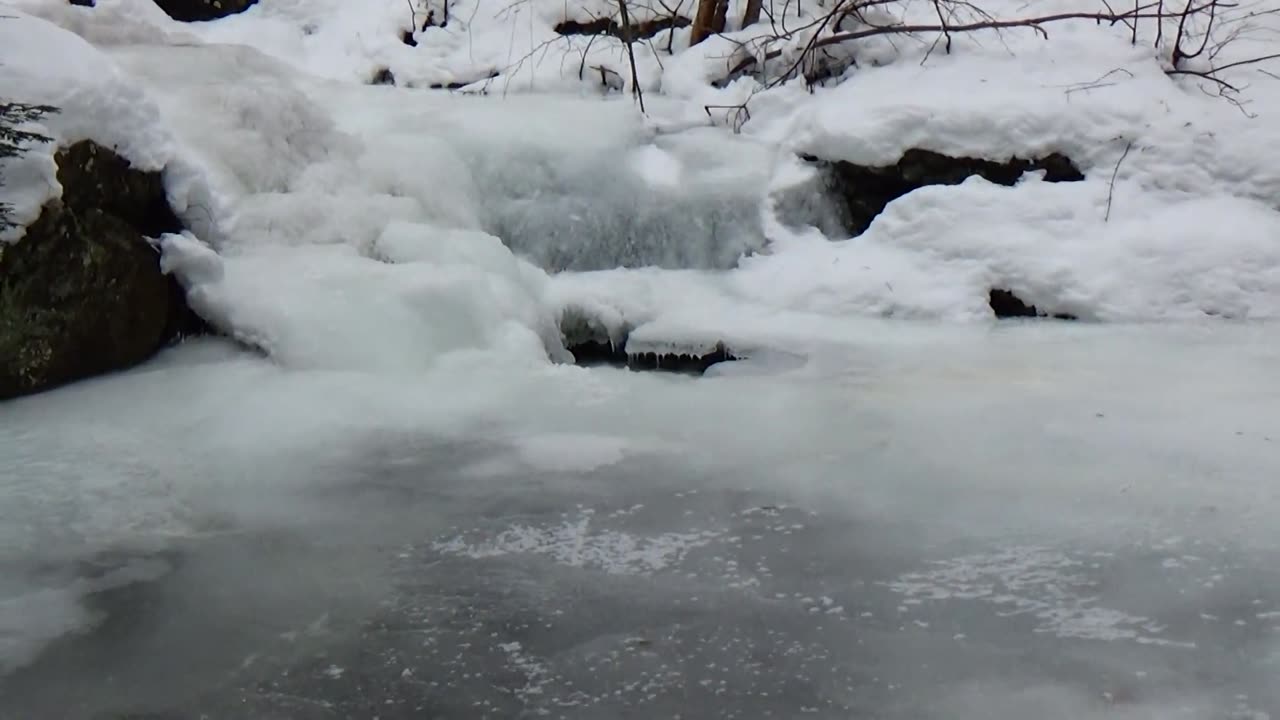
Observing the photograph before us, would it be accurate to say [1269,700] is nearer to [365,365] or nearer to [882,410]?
[882,410]

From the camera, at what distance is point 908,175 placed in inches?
180

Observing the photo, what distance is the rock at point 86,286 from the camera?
291 centimetres

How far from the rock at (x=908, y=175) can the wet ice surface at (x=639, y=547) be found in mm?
1583

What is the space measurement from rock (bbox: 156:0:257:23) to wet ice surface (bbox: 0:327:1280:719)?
5.53 metres

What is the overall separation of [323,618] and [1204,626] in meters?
1.40

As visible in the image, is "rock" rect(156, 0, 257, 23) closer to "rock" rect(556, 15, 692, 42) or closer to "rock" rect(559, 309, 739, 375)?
"rock" rect(556, 15, 692, 42)

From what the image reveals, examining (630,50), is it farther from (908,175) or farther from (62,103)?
(62,103)

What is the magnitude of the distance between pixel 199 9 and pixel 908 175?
5.61 metres

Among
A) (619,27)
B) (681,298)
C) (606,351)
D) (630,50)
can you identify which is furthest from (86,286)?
(619,27)

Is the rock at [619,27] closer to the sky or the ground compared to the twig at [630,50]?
closer to the sky

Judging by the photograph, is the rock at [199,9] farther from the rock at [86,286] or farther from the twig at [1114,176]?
the twig at [1114,176]

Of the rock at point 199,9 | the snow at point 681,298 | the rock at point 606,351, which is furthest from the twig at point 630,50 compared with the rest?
the rock at point 199,9

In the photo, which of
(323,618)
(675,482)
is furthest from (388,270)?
(323,618)

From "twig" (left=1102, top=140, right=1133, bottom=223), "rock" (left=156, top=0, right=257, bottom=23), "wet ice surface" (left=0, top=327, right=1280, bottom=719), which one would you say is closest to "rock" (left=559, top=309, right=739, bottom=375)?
"wet ice surface" (left=0, top=327, right=1280, bottom=719)
